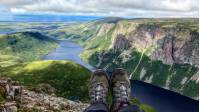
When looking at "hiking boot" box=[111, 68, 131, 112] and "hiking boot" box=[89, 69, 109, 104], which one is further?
"hiking boot" box=[89, 69, 109, 104]

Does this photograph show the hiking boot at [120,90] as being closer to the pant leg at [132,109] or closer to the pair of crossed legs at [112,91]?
the pair of crossed legs at [112,91]

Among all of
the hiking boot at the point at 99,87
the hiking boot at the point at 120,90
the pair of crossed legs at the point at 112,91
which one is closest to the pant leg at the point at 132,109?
the pair of crossed legs at the point at 112,91

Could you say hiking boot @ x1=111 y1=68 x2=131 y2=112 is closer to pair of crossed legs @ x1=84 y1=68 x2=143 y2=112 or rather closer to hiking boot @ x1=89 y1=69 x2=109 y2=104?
pair of crossed legs @ x1=84 y1=68 x2=143 y2=112

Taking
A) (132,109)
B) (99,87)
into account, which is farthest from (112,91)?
(132,109)

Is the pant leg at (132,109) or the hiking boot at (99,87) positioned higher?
the pant leg at (132,109)

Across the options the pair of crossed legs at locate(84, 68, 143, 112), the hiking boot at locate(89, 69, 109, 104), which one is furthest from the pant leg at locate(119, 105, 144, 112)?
the hiking boot at locate(89, 69, 109, 104)

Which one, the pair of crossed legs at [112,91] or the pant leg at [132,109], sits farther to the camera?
the pair of crossed legs at [112,91]

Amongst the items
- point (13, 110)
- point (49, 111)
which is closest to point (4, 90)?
point (49, 111)
